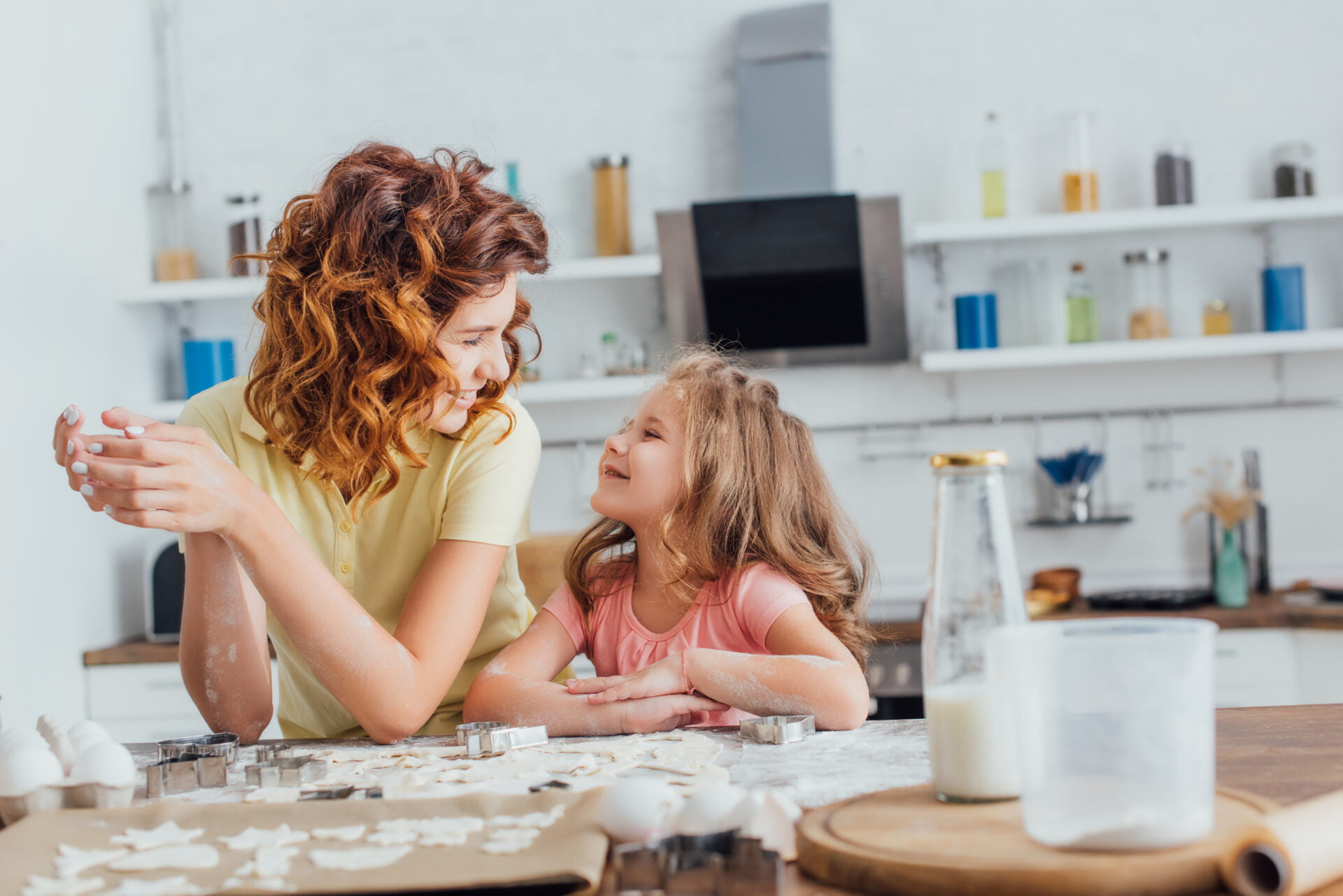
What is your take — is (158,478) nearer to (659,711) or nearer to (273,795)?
(273,795)

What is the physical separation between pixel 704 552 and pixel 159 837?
29.8 inches

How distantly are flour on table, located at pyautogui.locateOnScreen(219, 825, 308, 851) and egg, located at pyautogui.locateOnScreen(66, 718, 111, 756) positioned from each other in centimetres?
19

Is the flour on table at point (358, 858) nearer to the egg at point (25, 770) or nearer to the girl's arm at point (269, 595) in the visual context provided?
the egg at point (25, 770)

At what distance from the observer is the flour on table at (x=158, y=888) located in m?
0.62

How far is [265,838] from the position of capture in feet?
2.28

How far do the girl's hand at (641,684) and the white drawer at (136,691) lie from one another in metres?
2.09

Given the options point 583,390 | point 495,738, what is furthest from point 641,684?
point 583,390

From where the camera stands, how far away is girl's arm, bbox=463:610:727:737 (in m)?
1.08

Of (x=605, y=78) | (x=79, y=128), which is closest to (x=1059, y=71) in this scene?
(x=605, y=78)

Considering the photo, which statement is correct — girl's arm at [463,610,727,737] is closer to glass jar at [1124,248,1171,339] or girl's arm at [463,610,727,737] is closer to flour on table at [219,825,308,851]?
flour on table at [219,825,308,851]

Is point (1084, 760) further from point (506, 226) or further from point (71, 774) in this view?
point (506, 226)

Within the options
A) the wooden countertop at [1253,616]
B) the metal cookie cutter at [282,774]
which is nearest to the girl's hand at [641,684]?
the metal cookie cutter at [282,774]

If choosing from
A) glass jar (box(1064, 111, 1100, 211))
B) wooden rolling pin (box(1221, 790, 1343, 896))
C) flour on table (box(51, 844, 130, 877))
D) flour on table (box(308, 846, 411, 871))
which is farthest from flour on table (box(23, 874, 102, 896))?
glass jar (box(1064, 111, 1100, 211))

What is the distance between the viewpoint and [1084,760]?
23.2 inches
